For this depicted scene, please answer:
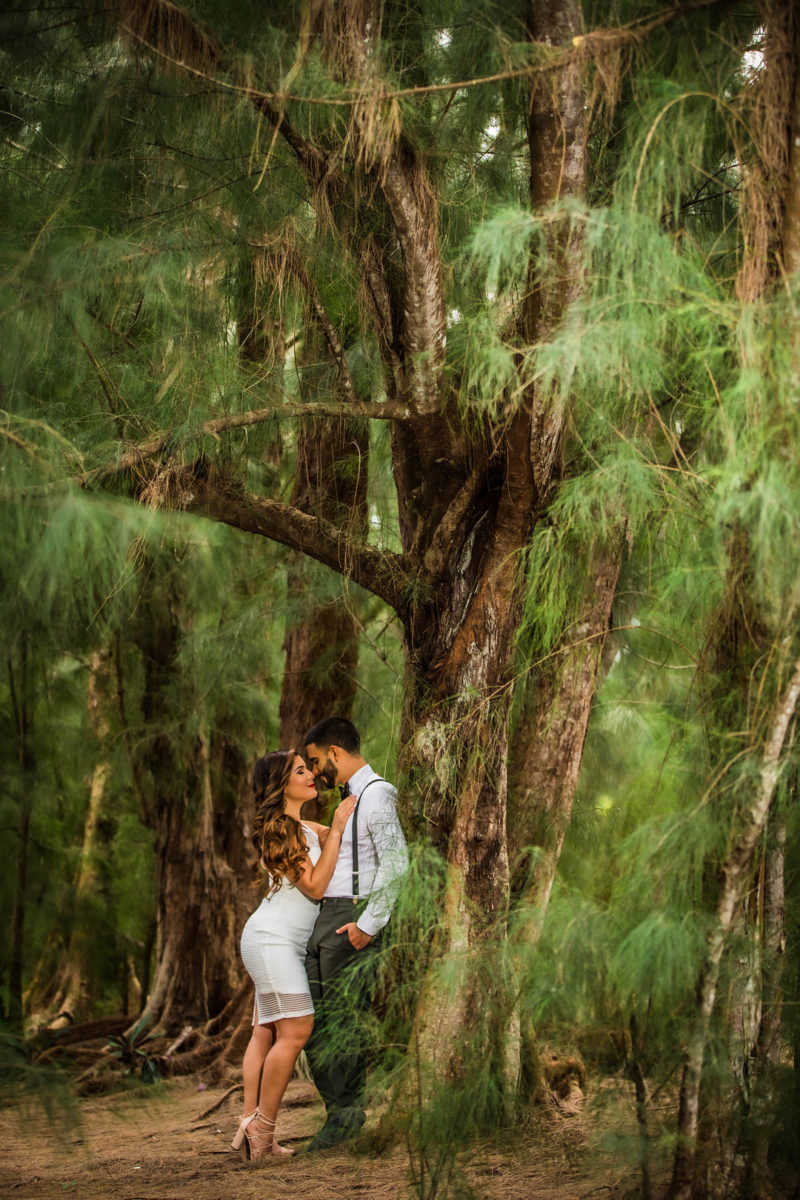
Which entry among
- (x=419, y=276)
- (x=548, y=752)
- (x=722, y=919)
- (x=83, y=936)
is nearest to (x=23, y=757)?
(x=83, y=936)

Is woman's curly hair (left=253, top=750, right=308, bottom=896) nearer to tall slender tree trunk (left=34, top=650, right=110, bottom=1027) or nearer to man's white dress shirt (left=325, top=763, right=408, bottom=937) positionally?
man's white dress shirt (left=325, top=763, right=408, bottom=937)

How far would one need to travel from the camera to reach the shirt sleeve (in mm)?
3338

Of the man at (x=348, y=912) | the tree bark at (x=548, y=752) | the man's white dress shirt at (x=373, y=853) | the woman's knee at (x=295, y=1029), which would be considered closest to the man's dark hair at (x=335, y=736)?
the man at (x=348, y=912)

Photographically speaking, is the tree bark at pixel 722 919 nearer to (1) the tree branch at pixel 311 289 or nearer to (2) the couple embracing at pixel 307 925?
(2) the couple embracing at pixel 307 925

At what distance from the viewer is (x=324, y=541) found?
13.4 feet

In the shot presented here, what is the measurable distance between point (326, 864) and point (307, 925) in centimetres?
25

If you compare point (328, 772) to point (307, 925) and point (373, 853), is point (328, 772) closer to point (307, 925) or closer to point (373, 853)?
point (373, 853)

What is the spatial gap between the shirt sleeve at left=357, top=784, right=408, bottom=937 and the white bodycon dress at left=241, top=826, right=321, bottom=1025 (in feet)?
1.18

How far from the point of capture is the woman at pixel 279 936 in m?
3.70

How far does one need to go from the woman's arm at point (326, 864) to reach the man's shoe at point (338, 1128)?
26.7 inches

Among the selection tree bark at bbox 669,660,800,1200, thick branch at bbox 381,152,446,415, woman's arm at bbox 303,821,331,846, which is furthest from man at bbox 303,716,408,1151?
thick branch at bbox 381,152,446,415

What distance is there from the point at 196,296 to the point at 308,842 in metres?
1.98

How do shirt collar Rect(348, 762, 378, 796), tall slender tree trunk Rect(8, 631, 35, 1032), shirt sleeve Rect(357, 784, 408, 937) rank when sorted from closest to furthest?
shirt sleeve Rect(357, 784, 408, 937) < shirt collar Rect(348, 762, 378, 796) < tall slender tree trunk Rect(8, 631, 35, 1032)

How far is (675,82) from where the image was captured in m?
2.96
